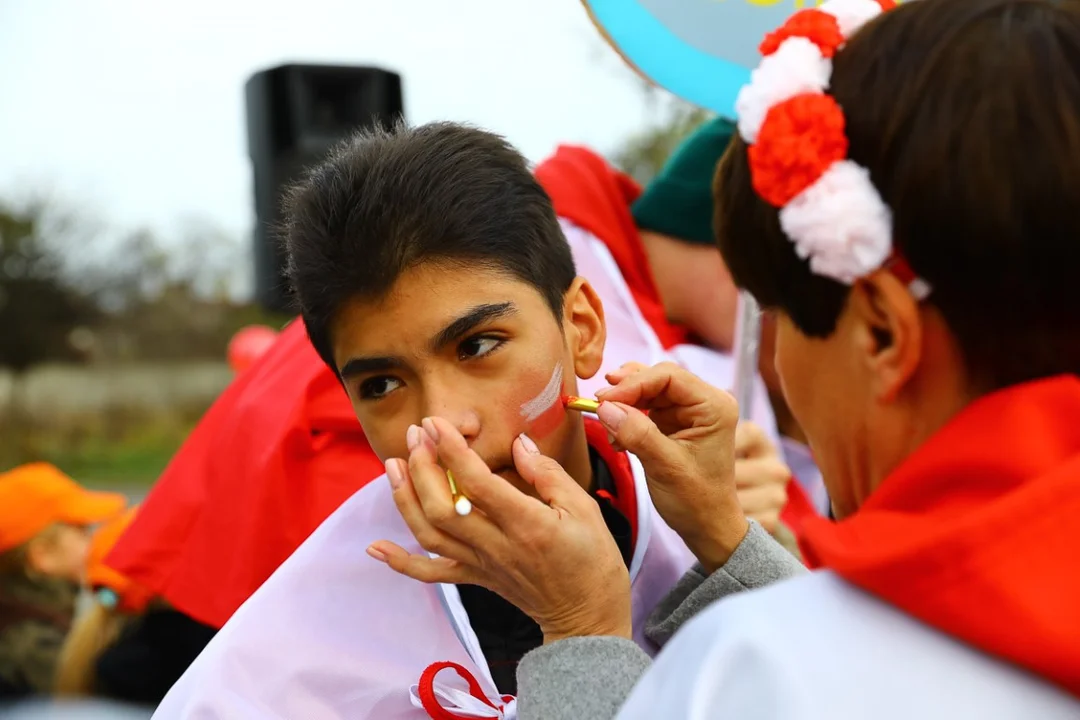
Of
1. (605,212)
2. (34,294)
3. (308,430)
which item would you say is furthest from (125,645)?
(34,294)

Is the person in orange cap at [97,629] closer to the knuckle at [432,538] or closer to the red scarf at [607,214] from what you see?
the red scarf at [607,214]

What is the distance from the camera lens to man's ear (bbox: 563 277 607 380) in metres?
1.83

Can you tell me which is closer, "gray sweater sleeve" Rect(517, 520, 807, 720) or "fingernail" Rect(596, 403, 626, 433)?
"gray sweater sleeve" Rect(517, 520, 807, 720)

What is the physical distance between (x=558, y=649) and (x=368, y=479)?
878 millimetres

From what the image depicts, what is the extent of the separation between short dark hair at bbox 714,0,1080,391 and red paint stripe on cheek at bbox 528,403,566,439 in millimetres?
620

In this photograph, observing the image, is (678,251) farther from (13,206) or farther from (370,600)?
(13,206)

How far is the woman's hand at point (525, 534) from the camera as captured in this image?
132 centimetres

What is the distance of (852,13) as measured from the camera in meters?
1.16

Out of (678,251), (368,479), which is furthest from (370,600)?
(678,251)

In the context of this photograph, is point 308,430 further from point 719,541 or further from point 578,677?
point 578,677

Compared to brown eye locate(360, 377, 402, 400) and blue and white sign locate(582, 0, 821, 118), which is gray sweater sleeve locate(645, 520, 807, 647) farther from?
blue and white sign locate(582, 0, 821, 118)

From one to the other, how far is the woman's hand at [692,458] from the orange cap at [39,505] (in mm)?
3757

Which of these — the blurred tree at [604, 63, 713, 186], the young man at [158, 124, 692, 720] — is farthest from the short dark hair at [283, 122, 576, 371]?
the blurred tree at [604, 63, 713, 186]

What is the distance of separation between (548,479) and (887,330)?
477 millimetres
